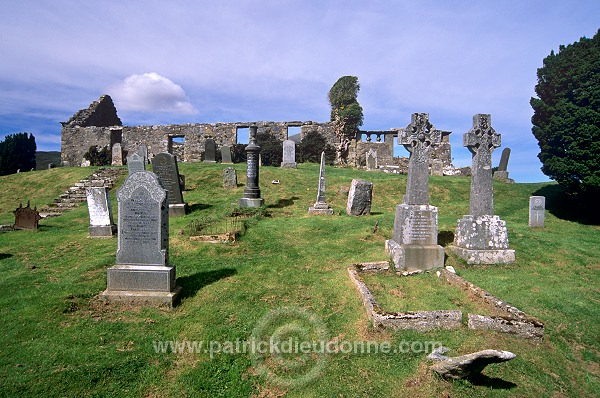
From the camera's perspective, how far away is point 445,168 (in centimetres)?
2873

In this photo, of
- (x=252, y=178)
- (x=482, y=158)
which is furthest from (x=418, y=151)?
(x=252, y=178)

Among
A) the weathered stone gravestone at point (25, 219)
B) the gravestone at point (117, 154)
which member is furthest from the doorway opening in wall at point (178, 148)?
the weathered stone gravestone at point (25, 219)

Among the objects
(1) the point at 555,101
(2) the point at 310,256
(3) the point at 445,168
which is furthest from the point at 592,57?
(2) the point at 310,256

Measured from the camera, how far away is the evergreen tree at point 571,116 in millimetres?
Result: 14281

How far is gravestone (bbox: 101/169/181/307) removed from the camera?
19.0ft

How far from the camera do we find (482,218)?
8.15 m

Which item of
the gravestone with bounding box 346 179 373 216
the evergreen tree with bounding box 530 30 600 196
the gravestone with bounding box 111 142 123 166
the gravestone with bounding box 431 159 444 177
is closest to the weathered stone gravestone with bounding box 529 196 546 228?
the evergreen tree with bounding box 530 30 600 196

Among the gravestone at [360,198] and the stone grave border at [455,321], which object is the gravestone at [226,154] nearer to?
the gravestone at [360,198]

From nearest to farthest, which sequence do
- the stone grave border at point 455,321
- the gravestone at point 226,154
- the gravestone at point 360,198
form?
the stone grave border at point 455,321
the gravestone at point 360,198
the gravestone at point 226,154

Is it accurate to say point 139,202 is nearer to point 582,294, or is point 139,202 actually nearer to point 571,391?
point 571,391

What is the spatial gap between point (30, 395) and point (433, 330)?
5006 mm

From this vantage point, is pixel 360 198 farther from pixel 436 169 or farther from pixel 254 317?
pixel 436 169

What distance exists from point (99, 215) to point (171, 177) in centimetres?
319

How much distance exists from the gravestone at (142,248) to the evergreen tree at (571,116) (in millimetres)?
16905
